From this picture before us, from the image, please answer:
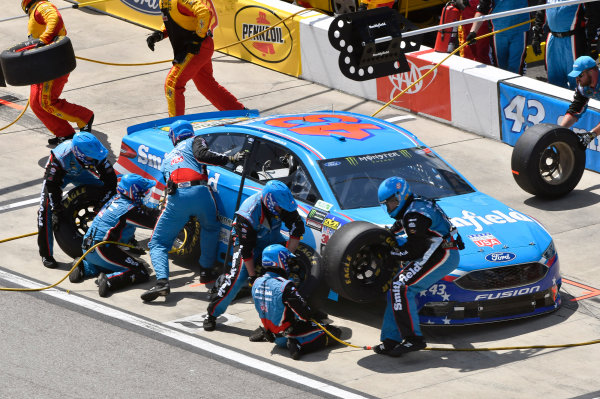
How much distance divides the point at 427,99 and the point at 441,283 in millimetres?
6598

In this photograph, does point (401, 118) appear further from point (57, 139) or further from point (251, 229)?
point (251, 229)

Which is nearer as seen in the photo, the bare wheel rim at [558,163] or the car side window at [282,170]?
the car side window at [282,170]

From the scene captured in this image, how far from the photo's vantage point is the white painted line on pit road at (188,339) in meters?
9.18

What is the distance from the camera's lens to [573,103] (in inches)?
536

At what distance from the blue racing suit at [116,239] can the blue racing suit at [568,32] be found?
683 centimetres

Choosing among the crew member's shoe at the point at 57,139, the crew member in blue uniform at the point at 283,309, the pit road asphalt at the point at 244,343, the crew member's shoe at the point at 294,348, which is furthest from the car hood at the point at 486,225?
the crew member's shoe at the point at 57,139

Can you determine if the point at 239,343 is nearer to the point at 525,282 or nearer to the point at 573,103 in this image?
the point at 525,282

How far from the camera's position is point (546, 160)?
1351cm

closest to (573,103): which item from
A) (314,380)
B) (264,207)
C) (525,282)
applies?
(525,282)

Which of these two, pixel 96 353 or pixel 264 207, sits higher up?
pixel 264 207

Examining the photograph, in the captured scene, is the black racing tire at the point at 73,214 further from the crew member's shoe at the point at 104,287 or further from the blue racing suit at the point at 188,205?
the blue racing suit at the point at 188,205

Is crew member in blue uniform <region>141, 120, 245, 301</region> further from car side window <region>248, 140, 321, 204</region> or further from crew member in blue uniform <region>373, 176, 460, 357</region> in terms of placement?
crew member in blue uniform <region>373, 176, 460, 357</region>

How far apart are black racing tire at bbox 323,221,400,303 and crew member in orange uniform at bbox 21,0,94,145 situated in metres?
6.04

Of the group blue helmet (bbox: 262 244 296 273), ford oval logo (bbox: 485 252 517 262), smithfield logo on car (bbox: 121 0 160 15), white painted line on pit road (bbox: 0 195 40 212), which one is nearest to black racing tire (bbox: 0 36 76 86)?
white painted line on pit road (bbox: 0 195 40 212)
